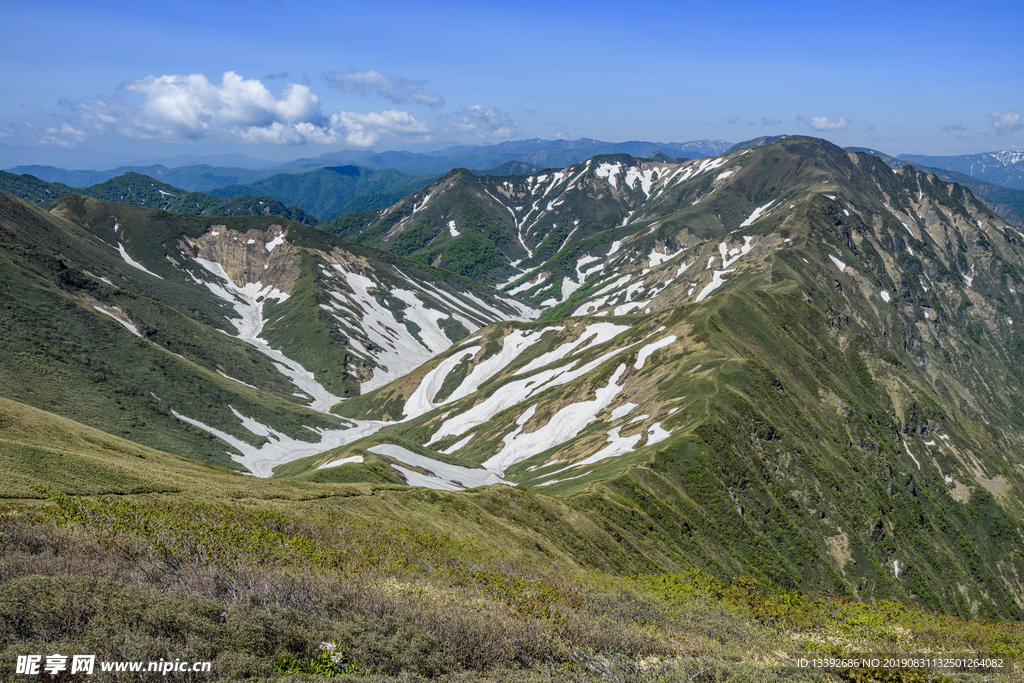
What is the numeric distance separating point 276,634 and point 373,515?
72.9ft

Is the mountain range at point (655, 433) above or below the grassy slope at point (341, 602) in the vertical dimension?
below

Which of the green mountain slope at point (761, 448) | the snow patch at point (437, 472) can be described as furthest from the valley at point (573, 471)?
the snow patch at point (437, 472)

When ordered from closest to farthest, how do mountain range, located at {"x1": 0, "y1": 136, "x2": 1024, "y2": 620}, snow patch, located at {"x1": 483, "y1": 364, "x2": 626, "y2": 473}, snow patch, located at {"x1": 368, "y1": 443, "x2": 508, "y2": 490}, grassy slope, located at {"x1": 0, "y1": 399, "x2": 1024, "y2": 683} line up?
1. grassy slope, located at {"x1": 0, "y1": 399, "x2": 1024, "y2": 683}
2. mountain range, located at {"x1": 0, "y1": 136, "x2": 1024, "y2": 620}
3. snow patch, located at {"x1": 368, "y1": 443, "x2": 508, "y2": 490}
4. snow patch, located at {"x1": 483, "y1": 364, "x2": 626, "y2": 473}

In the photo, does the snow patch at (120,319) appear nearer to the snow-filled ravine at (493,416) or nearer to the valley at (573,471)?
the snow-filled ravine at (493,416)

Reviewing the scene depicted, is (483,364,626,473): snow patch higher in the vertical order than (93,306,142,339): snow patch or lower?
lower

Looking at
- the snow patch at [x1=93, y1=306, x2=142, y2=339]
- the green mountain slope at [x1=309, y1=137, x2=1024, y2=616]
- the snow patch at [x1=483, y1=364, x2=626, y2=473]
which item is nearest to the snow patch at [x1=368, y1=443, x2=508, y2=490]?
the green mountain slope at [x1=309, y1=137, x2=1024, y2=616]

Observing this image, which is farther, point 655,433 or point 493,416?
point 493,416

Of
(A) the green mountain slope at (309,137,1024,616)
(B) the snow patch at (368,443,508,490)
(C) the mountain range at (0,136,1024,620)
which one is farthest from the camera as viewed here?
(B) the snow patch at (368,443,508,490)

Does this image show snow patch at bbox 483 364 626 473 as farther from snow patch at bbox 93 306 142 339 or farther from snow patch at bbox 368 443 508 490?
snow patch at bbox 93 306 142 339

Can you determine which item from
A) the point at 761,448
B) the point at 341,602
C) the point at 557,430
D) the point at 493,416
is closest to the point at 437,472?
the point at 557,430

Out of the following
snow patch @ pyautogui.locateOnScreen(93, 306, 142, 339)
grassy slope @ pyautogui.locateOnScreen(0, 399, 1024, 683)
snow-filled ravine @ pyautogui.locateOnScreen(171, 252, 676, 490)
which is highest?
grassy slope @ pyautogui.locateOnScreen(0, 399, 1024, 683)

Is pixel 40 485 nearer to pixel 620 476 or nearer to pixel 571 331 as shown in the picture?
pixel 620 476

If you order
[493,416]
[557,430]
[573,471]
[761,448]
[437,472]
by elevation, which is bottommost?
[493,416]

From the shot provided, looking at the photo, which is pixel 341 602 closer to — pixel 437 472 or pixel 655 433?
→ pixel 437 472
